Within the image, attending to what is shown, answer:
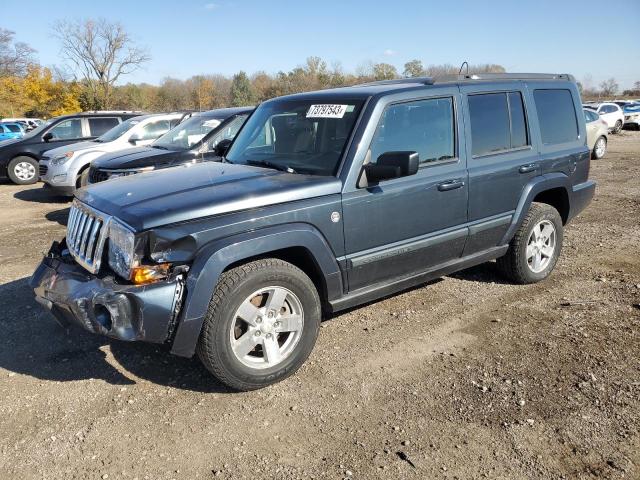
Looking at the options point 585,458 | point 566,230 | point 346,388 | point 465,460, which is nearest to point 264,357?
point 346,388

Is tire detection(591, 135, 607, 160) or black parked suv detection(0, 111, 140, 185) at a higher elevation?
black parked suv detection(0, 111, 140, 185)

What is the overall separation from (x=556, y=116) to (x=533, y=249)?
1.33 meters

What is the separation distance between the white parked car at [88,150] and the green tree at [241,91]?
49182 mm

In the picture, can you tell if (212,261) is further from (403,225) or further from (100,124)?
(100,124)

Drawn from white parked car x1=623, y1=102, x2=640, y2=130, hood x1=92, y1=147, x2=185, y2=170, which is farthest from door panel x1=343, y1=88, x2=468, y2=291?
white parked car x1=623, y1=102, x2=640, y2=130

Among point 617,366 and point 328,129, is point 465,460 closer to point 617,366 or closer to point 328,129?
point 617,366

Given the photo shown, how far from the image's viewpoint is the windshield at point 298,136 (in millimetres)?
3756

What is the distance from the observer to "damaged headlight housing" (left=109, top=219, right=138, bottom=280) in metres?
2.98

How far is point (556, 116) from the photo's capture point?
16.6ft

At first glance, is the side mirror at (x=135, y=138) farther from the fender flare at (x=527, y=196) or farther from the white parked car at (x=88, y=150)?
the fender flare at (x=527, y=196)

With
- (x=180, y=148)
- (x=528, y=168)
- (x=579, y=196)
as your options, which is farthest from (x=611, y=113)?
(x=528, y=168)

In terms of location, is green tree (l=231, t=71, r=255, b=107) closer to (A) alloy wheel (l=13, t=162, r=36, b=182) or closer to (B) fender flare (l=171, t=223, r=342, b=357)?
(A) alloy wheel (l=13, t=162, r=36, b=182)

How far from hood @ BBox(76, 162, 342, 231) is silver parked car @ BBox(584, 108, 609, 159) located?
13.9 meters

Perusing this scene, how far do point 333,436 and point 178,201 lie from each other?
5.48 feet
